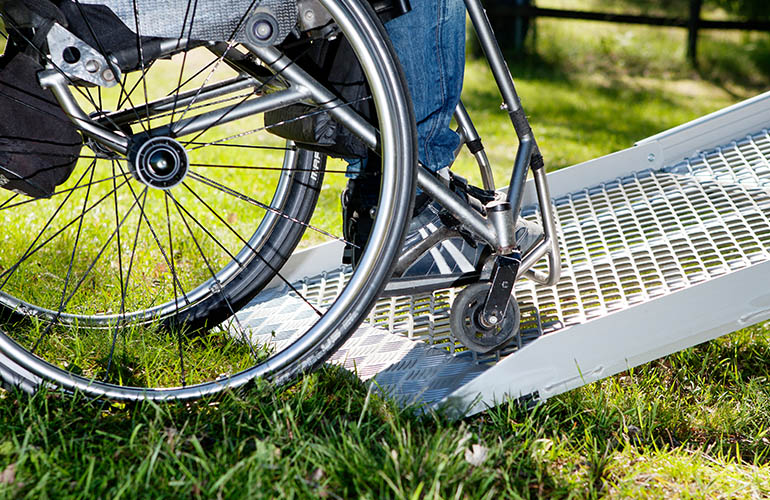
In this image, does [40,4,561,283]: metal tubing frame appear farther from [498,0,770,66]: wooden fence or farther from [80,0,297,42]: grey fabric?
[498,0,770,66]: wooden fence

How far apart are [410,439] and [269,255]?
752 millimetres

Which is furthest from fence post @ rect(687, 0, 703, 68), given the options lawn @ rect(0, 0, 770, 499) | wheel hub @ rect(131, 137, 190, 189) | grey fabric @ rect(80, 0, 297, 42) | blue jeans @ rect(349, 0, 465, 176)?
wheel hub @ rect(131, 137, 190, 189)

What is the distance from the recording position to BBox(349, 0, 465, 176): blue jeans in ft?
5.49

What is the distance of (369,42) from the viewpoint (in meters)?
1.44

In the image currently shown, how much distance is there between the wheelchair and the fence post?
5.42m

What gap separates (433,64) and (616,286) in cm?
74

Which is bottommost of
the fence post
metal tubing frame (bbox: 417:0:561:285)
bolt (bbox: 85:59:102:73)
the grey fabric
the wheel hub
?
the fence post

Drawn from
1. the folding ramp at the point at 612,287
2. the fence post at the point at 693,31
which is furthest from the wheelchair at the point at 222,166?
the fence post at the point at 693,31

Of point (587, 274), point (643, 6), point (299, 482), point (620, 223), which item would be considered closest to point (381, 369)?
point (299, 482)

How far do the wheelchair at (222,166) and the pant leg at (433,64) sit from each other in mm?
62

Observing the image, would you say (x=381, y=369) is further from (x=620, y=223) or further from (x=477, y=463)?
(x=620, y=223)

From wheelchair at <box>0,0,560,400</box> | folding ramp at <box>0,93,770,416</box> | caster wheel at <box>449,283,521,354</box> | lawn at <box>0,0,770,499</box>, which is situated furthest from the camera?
caster wheel at <box>449,283,521,354</box>

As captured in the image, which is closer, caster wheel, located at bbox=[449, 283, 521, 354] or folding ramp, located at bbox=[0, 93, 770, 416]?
folding ramp, located at bbox=[0, 93, 770, 416]

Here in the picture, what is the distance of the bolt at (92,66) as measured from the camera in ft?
4.50
